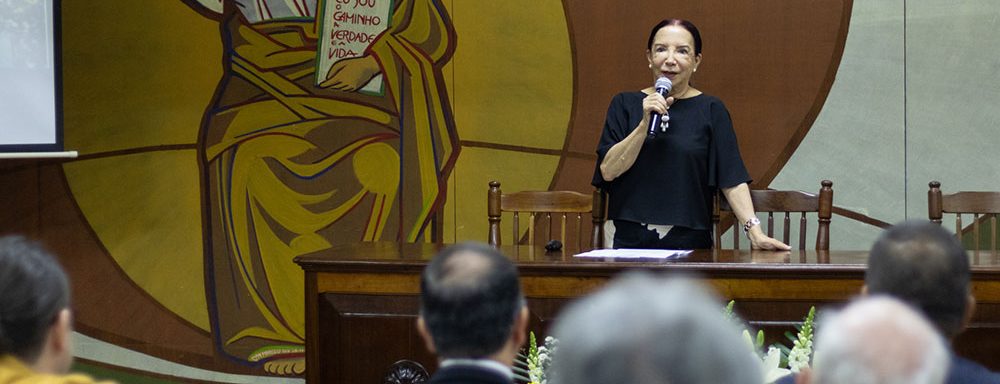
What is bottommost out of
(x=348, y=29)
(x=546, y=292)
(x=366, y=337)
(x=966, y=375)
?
(x=366, y=337)

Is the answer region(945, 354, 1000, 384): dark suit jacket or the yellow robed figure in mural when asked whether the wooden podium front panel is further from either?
region(945, 354, 1000, 384): dark suit jacket

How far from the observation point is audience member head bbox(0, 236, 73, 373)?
1.52 m

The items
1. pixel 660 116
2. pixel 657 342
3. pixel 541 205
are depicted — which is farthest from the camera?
pixel 541 205

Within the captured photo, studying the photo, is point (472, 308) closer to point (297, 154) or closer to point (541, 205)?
point (541, 205)

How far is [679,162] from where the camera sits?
3613 mm

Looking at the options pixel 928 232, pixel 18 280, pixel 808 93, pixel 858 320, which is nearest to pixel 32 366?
pixel 18 280

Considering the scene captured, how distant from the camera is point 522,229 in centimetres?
479

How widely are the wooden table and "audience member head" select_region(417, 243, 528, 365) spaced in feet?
5.32

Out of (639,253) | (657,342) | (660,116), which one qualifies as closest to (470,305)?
(657,342)

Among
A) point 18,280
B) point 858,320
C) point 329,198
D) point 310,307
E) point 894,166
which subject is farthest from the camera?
point 329,198

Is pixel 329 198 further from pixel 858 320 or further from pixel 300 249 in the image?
pixel 858 320

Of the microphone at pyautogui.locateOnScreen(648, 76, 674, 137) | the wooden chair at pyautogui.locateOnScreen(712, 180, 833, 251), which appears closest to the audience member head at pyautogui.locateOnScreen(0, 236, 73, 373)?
the microphone at pyautogui.locateOnScreen(648, 76, 674, 137)

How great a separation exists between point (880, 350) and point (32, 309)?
42.5 inches

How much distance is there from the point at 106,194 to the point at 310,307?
2.08 metres
